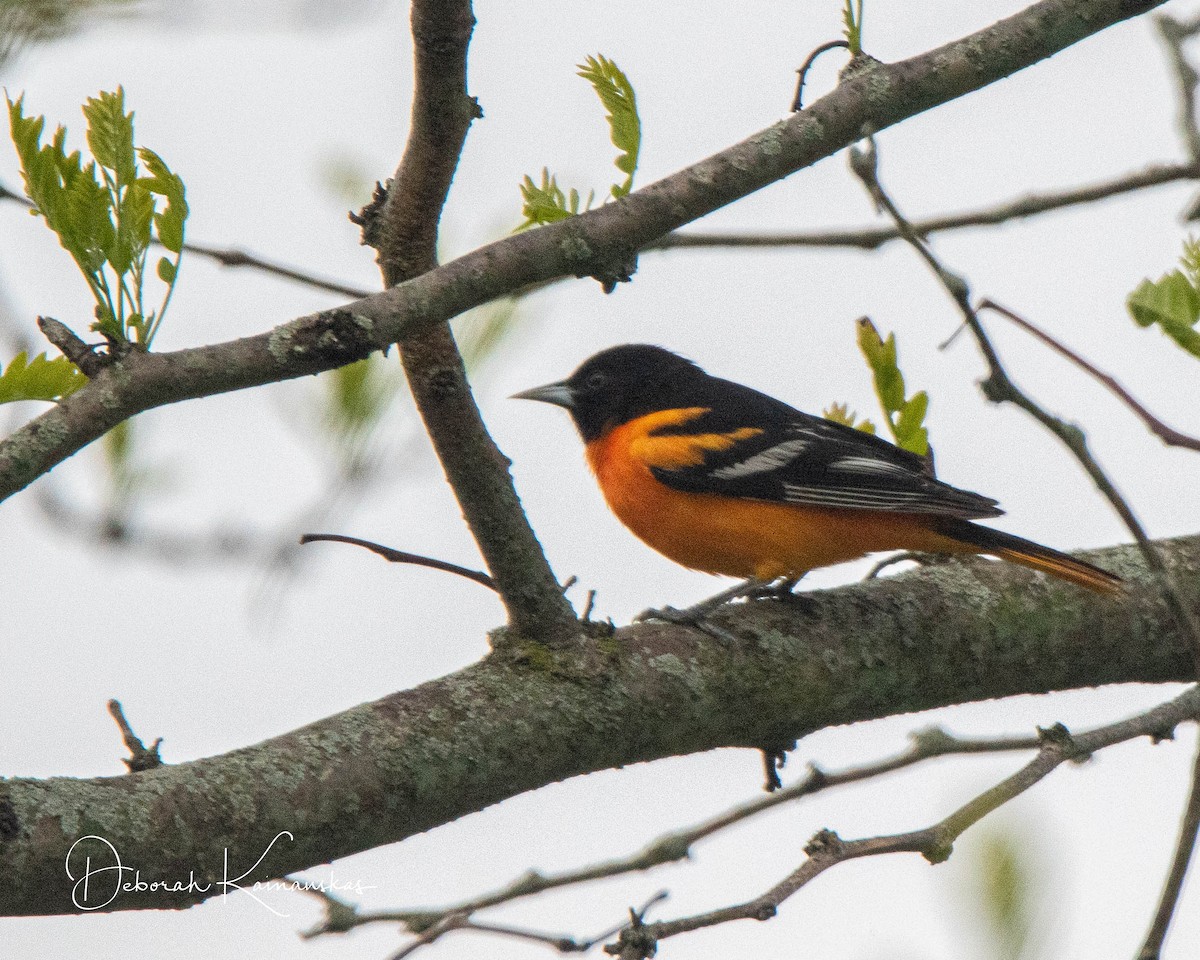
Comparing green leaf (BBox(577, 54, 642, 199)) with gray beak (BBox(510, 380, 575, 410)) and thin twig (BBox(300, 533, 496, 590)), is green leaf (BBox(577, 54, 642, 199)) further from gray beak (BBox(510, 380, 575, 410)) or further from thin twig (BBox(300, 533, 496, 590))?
gray beak (BBox(510, 380, 575, 410))

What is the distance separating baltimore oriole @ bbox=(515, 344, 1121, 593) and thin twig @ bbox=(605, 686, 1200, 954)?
1.61m

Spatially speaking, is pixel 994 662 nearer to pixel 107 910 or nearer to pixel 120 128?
pixel 107 910

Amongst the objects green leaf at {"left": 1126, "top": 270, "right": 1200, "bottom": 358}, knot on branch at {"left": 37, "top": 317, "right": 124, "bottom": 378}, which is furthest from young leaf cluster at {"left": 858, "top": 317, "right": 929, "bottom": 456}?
knot on branch at {"left": 37, "top": 317, "right": 124, "bottom": 378}

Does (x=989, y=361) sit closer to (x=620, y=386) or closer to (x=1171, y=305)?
(x=1171, y=305)

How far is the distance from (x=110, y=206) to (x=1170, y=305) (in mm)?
2071

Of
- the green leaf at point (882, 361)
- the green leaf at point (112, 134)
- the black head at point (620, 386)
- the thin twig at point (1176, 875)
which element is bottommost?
the thin twig at point (1176, 875)

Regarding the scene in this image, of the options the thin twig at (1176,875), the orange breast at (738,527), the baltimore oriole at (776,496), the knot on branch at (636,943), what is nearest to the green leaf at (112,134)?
the knot on branch at (636,943)

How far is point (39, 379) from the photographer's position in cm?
236

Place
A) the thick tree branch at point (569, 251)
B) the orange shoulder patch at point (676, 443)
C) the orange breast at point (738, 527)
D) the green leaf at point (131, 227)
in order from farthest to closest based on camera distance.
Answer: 1. the orange shoulder patch at point (676, 443)
2. the orange breast at point (738, 527)
3. the green leaf at point (131, 227)
4. the thick tree branch at point (569, 251)

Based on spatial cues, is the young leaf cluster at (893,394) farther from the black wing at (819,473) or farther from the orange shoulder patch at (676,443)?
the orange shoulder patch at (676,443)

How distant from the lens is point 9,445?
2119 millimetres

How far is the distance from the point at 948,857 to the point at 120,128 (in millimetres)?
1781

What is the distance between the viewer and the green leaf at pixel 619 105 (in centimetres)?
262

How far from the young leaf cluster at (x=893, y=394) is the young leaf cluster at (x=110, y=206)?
2.11 m
